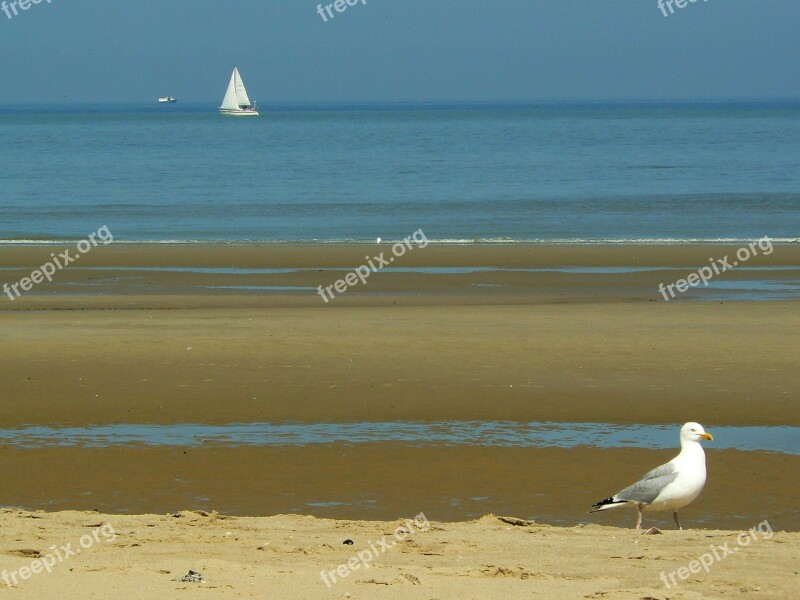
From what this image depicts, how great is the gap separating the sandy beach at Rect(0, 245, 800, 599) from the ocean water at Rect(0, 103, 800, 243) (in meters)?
12.7

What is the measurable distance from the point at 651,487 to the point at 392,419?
3.85 meters

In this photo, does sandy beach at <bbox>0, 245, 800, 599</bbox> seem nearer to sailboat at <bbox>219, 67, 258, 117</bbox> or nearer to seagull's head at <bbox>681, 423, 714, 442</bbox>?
seagull's head at <bbox>681, 423, 714, 442</bbox>

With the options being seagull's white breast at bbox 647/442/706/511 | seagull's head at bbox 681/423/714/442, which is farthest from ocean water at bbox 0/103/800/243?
seagull's white breast at bbox 647/442/706/511

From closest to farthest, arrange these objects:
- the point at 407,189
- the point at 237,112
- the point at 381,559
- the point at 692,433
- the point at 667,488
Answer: the point at 381,559
the point at 667,488
the point at 692,433
the point at 407,189
the point at 237,112

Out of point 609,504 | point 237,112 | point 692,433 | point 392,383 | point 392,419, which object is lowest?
point 609,504

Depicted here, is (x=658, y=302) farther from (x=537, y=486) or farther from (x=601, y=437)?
(x=537, y=486)

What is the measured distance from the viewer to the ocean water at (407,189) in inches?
1308

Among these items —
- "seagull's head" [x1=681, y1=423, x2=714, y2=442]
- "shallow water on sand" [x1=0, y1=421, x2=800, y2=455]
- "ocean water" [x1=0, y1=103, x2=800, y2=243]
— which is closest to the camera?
"seagull's head" [x1=681, y1=423, x2=714, y2=442]

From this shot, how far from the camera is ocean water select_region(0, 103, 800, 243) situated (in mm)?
33219

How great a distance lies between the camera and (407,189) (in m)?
47.2

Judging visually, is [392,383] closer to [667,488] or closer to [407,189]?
[667,488]

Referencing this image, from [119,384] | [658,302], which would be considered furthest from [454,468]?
[658,302]

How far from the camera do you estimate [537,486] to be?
859cm

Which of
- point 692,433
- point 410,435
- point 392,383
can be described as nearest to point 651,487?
point 692,433
